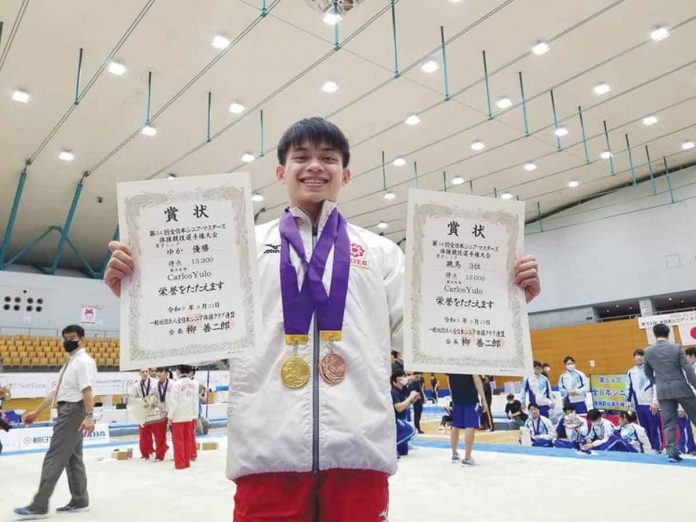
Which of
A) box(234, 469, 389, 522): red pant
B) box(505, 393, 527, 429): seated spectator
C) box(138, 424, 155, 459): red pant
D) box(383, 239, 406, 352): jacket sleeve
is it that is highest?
box(383, 239, 406, 352): jacket sleeve

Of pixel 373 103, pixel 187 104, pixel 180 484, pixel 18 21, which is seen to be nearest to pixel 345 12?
pixel 373 103

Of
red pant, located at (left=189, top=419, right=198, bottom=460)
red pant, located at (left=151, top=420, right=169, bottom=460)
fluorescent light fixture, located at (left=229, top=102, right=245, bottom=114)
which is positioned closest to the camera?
red pant, located at (left=189, top=419, right=198, bottom=460)

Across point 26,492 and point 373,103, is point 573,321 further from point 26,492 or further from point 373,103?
point 26,492

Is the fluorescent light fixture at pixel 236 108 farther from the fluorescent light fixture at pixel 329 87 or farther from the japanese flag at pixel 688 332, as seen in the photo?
the japanese flag at pixel 688 332

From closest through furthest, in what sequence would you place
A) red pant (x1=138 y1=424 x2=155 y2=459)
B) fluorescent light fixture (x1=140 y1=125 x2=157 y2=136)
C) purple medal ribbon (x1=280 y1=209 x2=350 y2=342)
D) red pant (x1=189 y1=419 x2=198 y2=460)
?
purple medal ribbon (x1=280 y1=209 x2=350 y2=342), red pant (x1=189 y1=419 x2=198 y2=460), red pant (x1=138 y1=424 x2=155 y2=459), fluorescent light fixture (x1=140 y1=125 x2=157 y2=136)

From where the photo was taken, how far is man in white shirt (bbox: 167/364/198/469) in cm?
720

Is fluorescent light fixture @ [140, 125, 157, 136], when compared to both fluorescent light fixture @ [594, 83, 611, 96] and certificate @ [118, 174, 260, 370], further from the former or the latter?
certificate @ [118, 174, 260, 370]

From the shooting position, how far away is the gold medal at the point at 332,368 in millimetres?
1275

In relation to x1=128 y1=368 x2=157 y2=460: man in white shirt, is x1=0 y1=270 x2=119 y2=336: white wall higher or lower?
higher

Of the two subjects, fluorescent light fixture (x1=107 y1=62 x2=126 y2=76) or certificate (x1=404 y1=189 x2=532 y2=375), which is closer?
certificate (x1=404 y1=189 x2=532 y2=375)

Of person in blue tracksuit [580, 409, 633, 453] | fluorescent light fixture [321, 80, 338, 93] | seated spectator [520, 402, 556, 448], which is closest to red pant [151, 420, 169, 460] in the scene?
seated spectator [520, 402, 556, 448]

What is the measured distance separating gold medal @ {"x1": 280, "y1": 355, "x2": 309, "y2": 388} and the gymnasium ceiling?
887 cm

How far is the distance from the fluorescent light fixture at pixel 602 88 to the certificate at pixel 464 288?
1240cm

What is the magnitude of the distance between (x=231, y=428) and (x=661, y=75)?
13.7 metres
